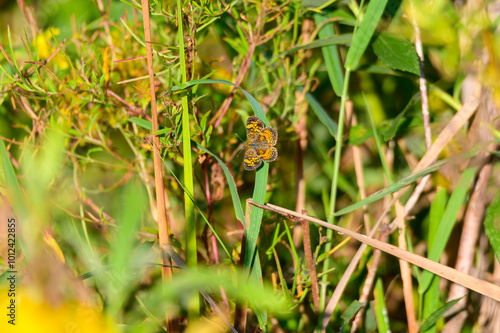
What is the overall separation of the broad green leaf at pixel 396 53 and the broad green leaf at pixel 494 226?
0.23 m

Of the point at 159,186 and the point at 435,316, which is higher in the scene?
the point at 159,186

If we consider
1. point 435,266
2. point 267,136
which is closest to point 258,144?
point 267,136

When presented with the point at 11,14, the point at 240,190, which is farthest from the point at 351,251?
the point at 11,14

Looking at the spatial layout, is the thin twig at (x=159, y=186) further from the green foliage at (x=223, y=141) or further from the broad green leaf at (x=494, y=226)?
the broad green leaf at (x=494, y=226)

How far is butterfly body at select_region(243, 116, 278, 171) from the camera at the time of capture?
565 millimetres

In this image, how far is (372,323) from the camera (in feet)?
2.25

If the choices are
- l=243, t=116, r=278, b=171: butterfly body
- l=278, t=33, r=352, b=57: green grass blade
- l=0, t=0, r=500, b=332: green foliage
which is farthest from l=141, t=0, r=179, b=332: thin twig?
l=278, t=33, r=352, b=57: green grass blade

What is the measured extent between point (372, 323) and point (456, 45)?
45 centimetres

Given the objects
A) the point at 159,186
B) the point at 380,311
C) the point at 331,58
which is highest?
the point at 331,58

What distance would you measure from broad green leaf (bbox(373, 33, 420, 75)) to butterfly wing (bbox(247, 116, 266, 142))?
21cm

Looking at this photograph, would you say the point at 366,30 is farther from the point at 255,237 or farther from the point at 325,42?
the point at 255,237

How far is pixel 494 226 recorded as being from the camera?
22.6 inches

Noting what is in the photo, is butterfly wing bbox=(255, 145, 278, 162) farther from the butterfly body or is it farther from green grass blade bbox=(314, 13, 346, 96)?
green grass blade bbox=(314, 13, 346, 96)

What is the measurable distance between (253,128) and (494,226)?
37cm
